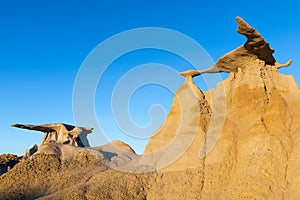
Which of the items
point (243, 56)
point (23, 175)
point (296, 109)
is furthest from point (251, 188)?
point (23, 175)

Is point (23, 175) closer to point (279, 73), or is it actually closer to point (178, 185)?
point (178, 185)

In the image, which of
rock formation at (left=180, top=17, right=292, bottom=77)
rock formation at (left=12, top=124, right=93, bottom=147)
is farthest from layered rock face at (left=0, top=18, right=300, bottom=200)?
rock formation at (left=12, top=124, right=93, bottom=147)

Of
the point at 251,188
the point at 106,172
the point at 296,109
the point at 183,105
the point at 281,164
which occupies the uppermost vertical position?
the point at 183,105

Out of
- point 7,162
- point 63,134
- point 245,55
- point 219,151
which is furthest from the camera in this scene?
point 7,162

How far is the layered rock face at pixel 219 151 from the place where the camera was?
15125 mm

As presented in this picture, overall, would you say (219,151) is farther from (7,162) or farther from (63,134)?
(7,162)

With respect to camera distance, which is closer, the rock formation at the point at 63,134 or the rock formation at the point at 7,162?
the rock formation at the point at 63,134

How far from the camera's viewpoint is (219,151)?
17.0 metres

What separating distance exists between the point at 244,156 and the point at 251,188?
1936mm

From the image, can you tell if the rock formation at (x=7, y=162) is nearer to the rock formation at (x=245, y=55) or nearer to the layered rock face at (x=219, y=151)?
the layered rock face at (x=219, y=151)

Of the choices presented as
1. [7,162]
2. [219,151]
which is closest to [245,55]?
[219,151]

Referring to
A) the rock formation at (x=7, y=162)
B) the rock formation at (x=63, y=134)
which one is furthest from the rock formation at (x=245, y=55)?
the rock formation at (x=7, y=162)

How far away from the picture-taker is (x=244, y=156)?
1589 centimetres

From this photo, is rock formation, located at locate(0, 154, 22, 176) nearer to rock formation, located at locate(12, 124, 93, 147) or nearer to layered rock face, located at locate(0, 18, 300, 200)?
rock formation, located at locate(12, 124, 93, 147)
